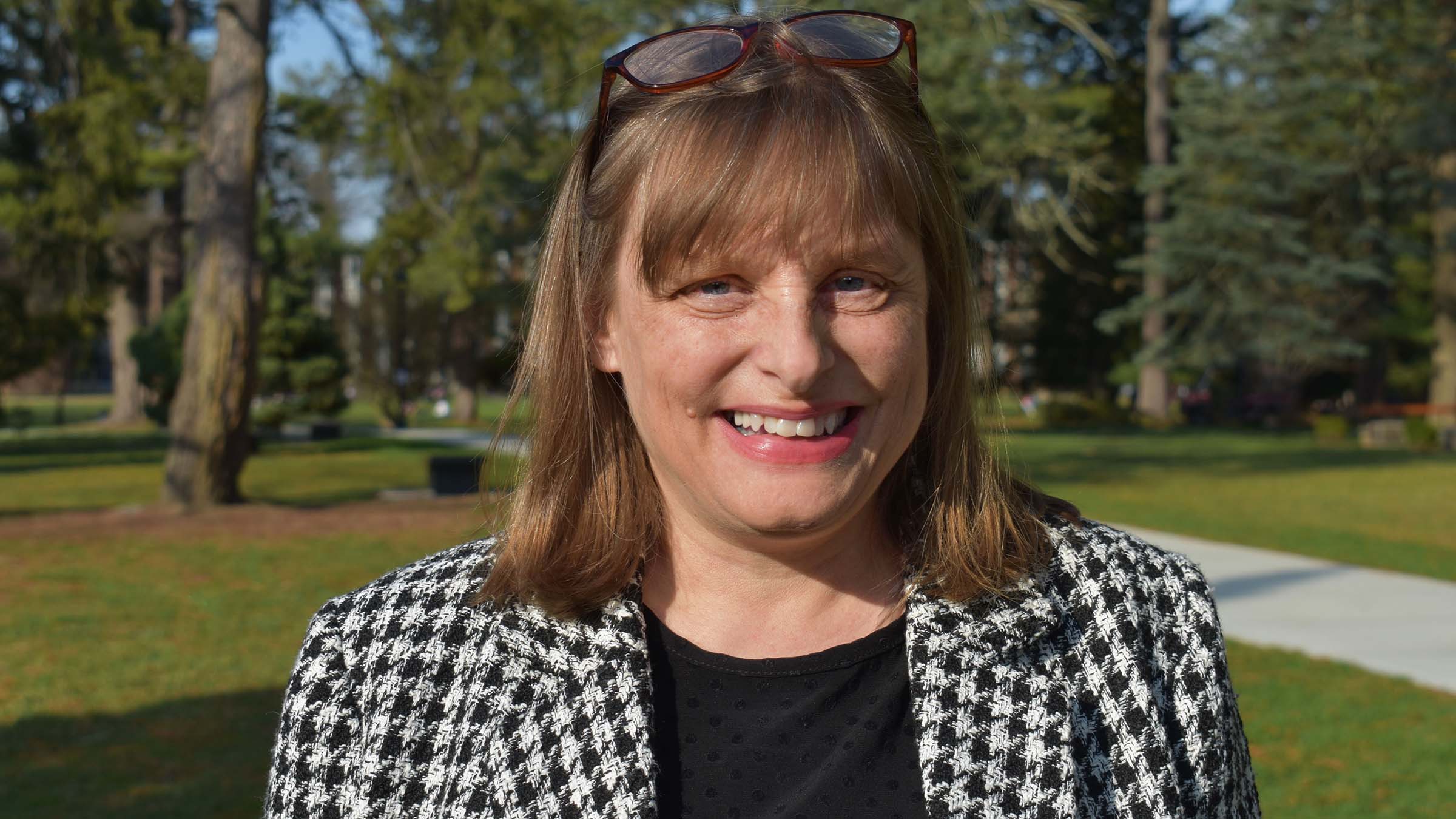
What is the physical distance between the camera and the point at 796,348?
174 cm

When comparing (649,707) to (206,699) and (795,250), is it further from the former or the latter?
(206,699)

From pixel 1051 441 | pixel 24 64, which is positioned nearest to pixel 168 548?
pixel 24 64

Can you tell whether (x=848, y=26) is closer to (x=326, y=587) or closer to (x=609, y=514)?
Result: (x=609, y=514)

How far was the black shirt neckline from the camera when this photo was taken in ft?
6.22

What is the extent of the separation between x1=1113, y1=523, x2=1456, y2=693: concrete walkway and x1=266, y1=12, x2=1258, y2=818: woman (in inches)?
240

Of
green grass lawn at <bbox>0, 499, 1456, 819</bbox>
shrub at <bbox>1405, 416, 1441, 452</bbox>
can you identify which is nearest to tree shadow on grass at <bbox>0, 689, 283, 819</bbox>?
green grass lawn at <bbox>0, 499, 1456, 819</bbox>

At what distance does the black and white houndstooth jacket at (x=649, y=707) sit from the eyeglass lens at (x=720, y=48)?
0.77 metres

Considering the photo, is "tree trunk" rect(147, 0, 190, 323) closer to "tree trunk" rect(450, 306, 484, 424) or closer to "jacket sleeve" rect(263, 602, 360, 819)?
"tree trunk" rect(450, 306, 484, 424)

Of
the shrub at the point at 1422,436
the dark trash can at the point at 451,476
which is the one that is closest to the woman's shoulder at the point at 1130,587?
the dark trash can at the point at 451,476

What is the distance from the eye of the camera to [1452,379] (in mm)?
35156

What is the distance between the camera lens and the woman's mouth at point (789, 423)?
1792 millimetres

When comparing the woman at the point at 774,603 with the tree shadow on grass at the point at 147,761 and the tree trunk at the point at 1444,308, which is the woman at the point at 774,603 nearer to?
the tree shadow on grass at the point at 147,761

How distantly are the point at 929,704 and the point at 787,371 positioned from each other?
0.49 metres

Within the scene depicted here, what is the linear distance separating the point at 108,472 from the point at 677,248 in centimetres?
2091
